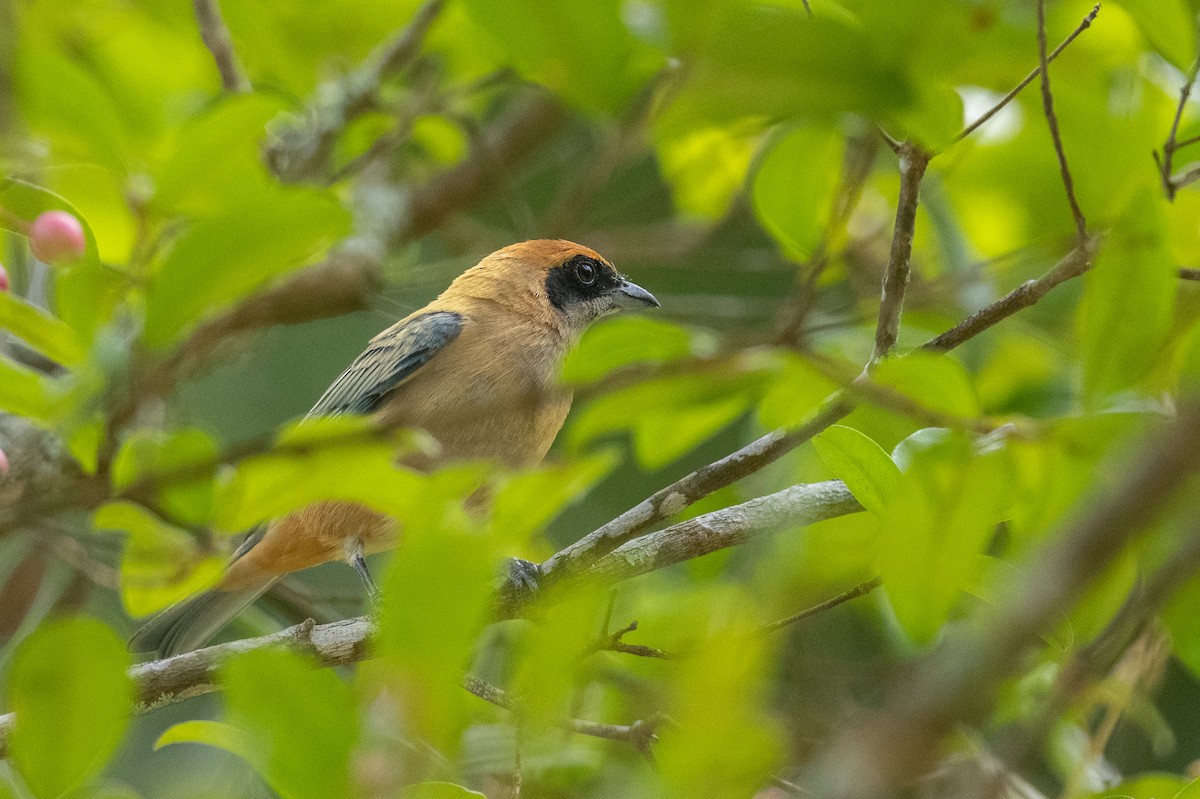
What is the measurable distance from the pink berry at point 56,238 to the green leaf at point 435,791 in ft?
4.94

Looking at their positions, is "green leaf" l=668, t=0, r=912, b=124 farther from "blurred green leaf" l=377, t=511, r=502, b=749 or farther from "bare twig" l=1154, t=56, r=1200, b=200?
"bare twig" l=1154, t=56, r=1200, b=200

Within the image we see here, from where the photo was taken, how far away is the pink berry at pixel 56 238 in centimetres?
257

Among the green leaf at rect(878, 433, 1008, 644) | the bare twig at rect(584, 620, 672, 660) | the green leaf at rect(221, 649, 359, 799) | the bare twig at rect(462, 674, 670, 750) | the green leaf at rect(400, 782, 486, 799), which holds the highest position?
the green leaf at rect(878, 433, 1008, 644)

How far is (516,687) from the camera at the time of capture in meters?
1.71

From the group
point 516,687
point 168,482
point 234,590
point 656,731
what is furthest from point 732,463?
point 234,590

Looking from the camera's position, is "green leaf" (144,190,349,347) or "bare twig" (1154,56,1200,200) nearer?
"green leaf" (144,190,349,347)

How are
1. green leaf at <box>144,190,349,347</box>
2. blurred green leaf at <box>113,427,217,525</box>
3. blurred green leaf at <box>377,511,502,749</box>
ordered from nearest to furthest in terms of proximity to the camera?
1. blurred green leaf at <box>377,511,502,749</box>
2. green leaf at <box>144,190,349,347</box>
3. blurred green leaf at <box>113,427,217,525</box>

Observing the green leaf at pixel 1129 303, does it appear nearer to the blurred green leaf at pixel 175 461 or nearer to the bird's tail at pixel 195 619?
Result: the blurred green leaf at pixel 175 461

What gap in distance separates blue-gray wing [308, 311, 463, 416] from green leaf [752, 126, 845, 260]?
216cm

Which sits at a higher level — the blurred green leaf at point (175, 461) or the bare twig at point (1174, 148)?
the bare twig at point (1174, 148)

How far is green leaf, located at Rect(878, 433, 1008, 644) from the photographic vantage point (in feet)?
5.57

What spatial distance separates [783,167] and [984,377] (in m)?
1.60

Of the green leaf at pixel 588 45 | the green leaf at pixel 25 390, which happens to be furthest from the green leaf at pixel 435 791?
the green leaf at pixel 25 390

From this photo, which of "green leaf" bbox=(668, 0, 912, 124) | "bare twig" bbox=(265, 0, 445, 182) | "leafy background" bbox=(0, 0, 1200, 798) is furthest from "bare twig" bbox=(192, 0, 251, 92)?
"green leaf" bbox=(668, 0, 912, 124)
